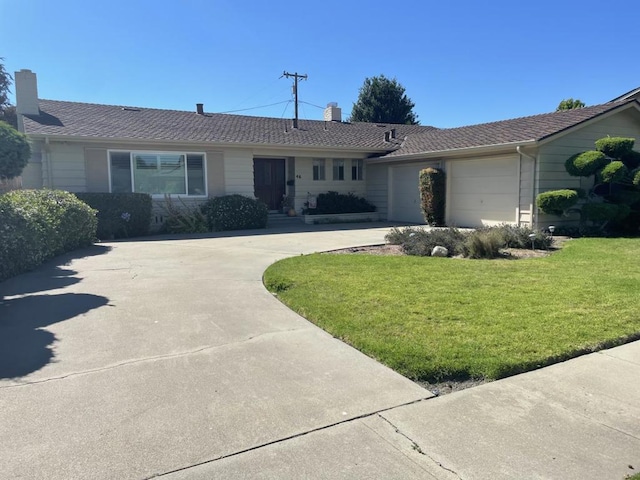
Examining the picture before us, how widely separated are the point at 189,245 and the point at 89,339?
7.31 meters

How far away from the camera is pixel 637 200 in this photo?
12961 millimetres

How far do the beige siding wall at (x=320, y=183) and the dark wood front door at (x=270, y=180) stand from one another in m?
0.87

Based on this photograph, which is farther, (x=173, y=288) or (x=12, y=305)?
(x=173, y=288)

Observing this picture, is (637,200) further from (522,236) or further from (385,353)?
(385,353)

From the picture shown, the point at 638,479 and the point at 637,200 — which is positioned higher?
the point at 637,200

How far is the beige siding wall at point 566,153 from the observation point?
526 inches

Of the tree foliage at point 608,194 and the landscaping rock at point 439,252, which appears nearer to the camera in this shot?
the landscaping rock at point 439,252

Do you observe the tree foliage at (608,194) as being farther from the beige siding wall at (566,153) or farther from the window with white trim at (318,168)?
the window with white trim at (318,168)

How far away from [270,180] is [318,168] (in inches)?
83.3

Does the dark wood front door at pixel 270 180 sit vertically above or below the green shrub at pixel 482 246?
above

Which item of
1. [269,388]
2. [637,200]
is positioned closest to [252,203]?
[637,200]

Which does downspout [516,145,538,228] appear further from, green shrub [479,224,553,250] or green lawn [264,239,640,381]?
green lawn [264,239,640,381]

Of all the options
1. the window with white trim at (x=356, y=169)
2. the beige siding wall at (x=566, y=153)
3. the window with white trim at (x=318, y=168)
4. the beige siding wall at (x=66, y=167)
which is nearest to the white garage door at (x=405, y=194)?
the window with white trim at (x=356, y=169)

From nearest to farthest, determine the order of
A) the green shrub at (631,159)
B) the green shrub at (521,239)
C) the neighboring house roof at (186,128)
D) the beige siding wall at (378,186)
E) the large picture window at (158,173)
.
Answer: the green shrub at (521,239), the green shrub at (631,159), the neighboring house roof at (186,128), the large picture window at (158,173), the beige siding wall at (378,186)
